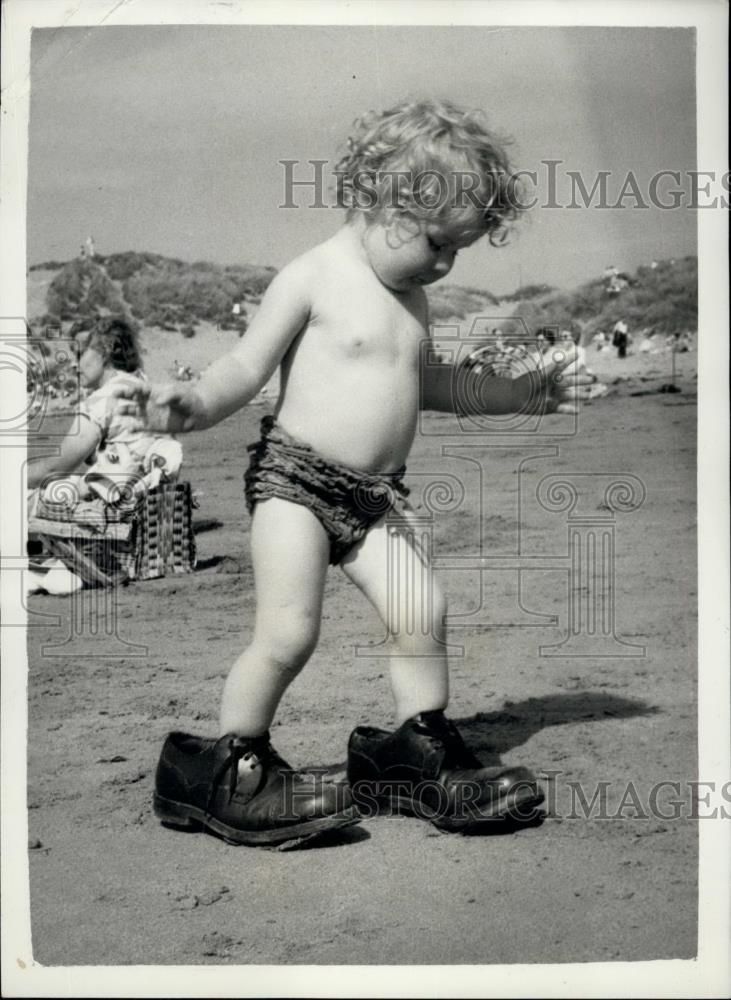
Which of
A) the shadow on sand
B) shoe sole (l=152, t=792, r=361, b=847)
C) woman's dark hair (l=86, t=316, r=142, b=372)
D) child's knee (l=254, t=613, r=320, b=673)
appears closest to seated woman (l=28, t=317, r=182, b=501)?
woman's dark hair (l=86, t=316, r=142, b=372)

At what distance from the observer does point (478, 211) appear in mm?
1833

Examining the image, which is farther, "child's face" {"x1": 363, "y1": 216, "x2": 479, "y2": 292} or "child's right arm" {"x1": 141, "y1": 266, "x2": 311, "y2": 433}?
"child's face" {"x1": 363, "y1": 216, "x2": 479, "y2": 292}

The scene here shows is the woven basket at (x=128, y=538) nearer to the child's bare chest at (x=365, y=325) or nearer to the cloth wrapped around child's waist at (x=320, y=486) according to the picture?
the cloth wrapped around child's waist at (x=320, y=486)

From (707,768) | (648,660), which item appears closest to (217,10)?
(648,660)

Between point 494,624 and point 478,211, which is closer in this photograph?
point 478,211

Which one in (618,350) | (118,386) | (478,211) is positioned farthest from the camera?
(618,350)

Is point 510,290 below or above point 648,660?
above

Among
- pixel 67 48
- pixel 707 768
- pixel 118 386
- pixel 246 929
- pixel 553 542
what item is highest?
pixel 67 48

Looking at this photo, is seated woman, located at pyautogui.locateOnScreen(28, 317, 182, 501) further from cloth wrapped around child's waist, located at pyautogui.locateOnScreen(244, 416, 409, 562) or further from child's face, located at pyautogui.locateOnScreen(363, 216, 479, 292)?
child's face, located at pyautogui.locateOnScreen(363, 216, 479, 292)

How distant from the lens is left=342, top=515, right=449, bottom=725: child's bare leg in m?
1.89

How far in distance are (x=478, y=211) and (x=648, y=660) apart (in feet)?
2.21

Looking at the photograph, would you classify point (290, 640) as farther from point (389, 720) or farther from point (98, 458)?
point (98, 458)

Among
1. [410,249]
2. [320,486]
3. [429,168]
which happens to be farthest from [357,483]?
[429,168]

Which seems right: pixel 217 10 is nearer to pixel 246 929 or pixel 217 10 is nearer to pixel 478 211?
pixel 478 211
